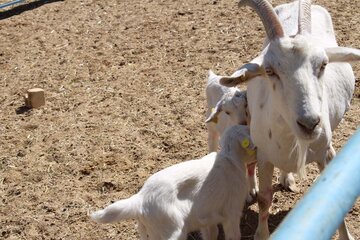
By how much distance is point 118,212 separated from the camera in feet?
10.4

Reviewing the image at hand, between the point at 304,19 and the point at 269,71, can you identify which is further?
the point at 304,19

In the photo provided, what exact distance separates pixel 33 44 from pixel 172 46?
6.93 feet

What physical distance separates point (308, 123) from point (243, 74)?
0.51 metres

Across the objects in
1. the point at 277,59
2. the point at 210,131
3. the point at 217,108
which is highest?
the point at 277,59

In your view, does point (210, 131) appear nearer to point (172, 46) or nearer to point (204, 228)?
point (204, 228)

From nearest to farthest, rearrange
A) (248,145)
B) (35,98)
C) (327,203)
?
(327,203) < (248,145) < (35,98)

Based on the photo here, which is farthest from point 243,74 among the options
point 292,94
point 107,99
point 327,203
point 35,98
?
point 35,98

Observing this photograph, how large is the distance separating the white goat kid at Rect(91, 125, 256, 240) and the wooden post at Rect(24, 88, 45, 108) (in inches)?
114

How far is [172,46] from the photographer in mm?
7125

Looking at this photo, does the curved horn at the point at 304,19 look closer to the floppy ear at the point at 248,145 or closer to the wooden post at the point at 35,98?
the floppy ear at the point at 248,145

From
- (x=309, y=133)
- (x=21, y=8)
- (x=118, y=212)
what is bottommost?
(x=21, y=8)

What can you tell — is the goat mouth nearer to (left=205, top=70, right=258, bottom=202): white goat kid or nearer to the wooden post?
(left=205, top=70, right=258, bottom=202): white goat kid

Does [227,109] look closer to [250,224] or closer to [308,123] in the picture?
[250,224]

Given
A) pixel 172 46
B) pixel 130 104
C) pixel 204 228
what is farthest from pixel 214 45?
pixel 204 228
